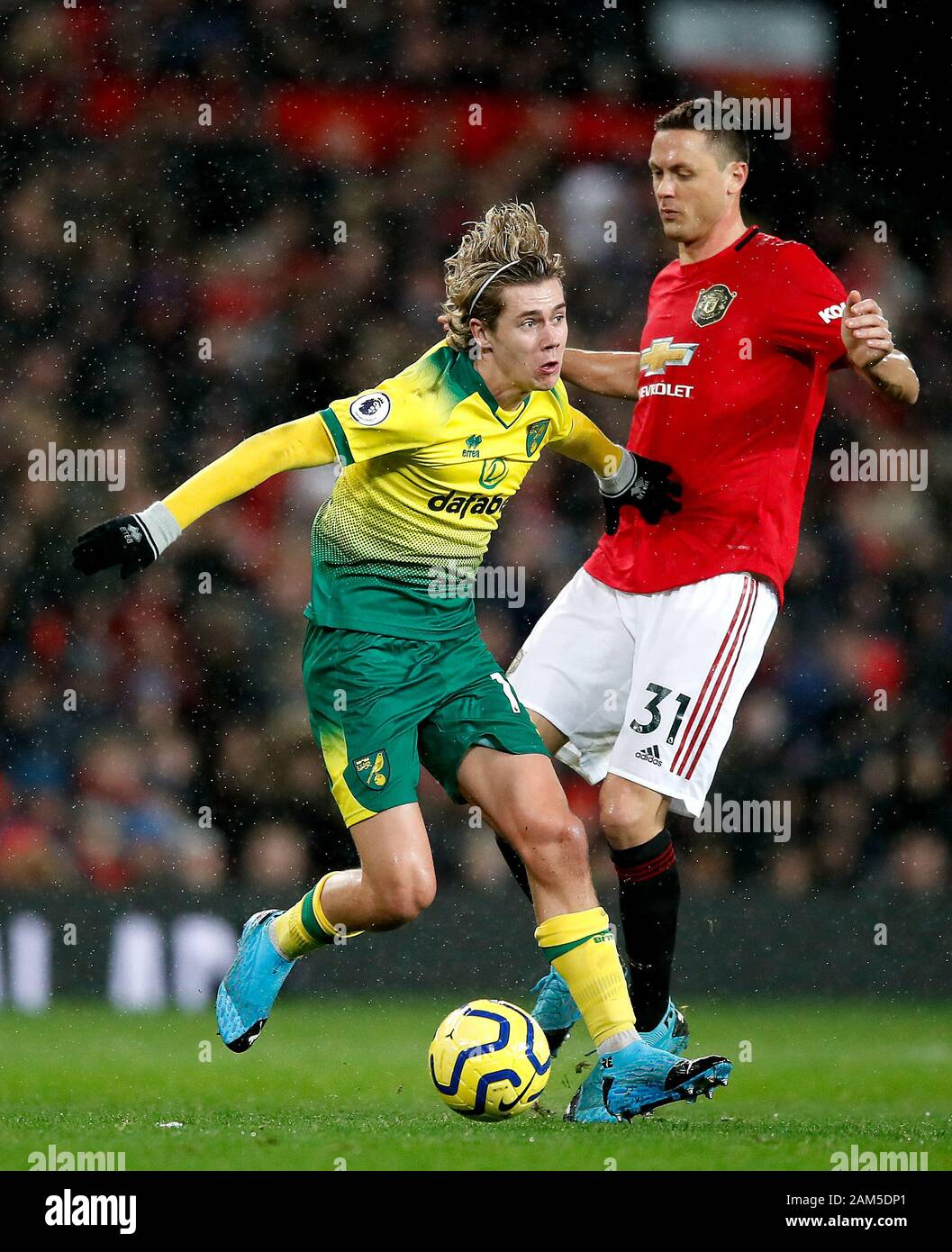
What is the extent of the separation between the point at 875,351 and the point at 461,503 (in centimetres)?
122

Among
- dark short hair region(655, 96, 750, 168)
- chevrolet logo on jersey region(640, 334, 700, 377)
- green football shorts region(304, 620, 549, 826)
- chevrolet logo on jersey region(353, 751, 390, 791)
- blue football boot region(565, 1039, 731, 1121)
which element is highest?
dark short hair region(655, 96, 750, 168)

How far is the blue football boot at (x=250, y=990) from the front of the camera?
5137mm

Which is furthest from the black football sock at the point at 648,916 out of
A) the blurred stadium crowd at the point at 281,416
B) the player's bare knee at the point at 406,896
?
the blurred stadium crowd at the point at 281,416

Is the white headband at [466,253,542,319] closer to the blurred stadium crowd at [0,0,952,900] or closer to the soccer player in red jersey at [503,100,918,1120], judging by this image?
the soccer player in red jersey at [503,100,918,1120]

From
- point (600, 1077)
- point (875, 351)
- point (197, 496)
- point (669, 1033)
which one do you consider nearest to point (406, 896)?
point (600, 1077)

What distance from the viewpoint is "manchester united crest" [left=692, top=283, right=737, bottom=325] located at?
5.20 metres

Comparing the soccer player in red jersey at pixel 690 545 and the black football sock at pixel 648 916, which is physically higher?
the soccer player in red jersey at pixel 690 545

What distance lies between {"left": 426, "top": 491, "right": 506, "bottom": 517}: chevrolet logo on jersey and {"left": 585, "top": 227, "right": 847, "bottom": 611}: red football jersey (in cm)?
61

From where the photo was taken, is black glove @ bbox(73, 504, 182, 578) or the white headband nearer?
black glove @ bbox(73, 504, 182, 578)

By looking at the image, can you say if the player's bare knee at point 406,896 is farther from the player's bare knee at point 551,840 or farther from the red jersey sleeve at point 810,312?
the red jersey sleeve at point 810,312

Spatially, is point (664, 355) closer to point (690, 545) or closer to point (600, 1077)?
point (690, 545)

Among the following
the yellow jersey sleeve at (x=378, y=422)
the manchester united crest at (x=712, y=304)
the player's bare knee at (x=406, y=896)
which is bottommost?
the player's bare knee at (x=406, y=896)

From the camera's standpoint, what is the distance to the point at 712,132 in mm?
5180

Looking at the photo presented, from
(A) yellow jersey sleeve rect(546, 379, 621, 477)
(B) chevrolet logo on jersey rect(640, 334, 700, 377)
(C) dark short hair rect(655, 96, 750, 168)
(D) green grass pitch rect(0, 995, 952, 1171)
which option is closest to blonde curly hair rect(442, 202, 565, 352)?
(A) yellow jersey sleeve rect(546, 379, 621, 477)
